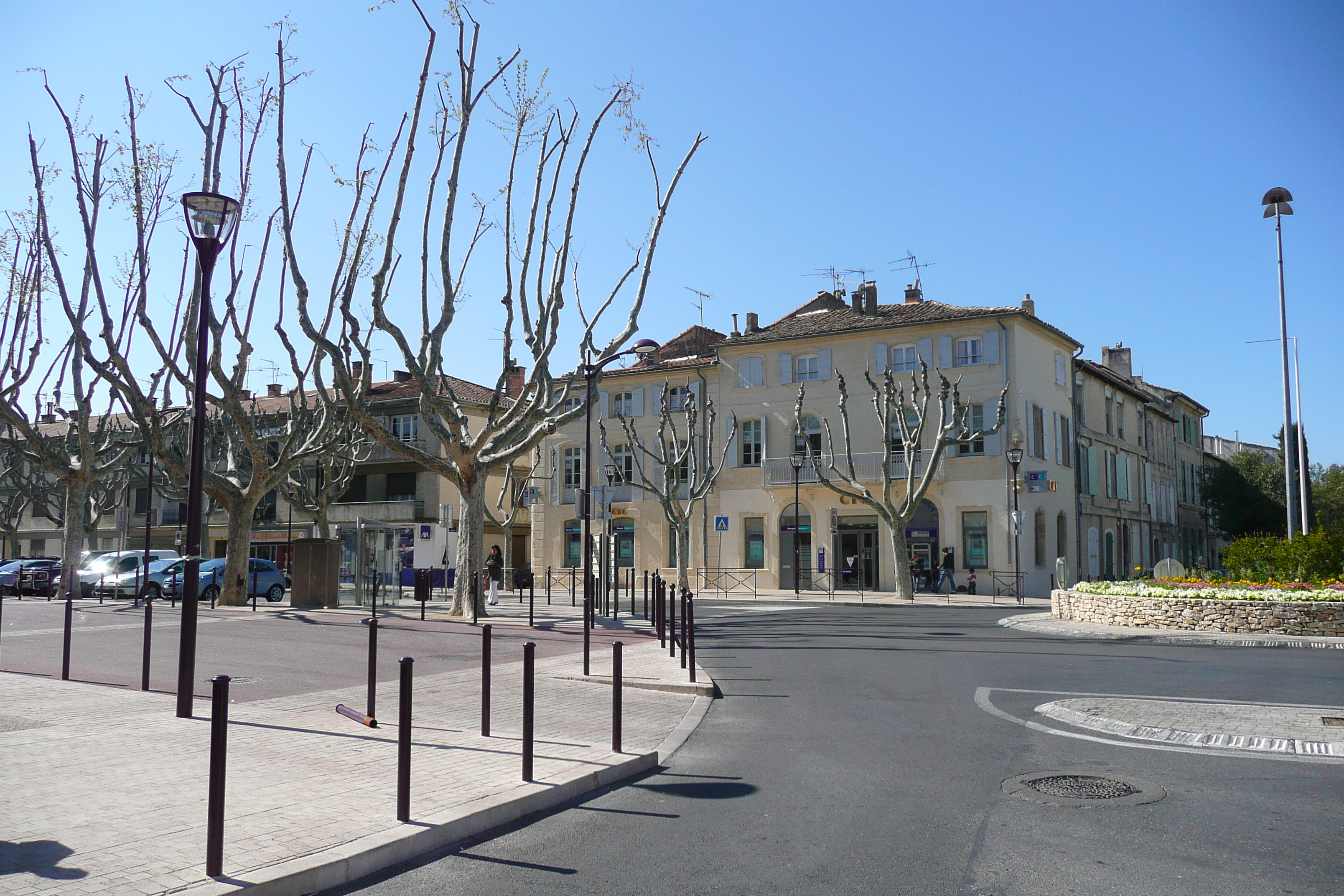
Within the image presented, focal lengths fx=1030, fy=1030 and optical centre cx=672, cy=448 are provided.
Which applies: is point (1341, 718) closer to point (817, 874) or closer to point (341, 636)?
point (817, 874)

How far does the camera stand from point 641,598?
3103 centimetres

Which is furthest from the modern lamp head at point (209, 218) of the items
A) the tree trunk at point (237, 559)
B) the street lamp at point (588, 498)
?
the tree trunk at point (237, 559)

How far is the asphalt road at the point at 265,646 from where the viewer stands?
Answer: 1146cm

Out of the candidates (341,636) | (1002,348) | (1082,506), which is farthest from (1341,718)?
(1082,506)

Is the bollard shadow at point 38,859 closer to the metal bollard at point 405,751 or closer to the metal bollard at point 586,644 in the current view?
the metal bollard at point 405,751

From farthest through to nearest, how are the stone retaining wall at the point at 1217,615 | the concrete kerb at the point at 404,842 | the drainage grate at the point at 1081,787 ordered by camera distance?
the stone retaining wall at the point at 1217,615 < the drainage grate at the point at 1081,787 < the concrete kerb at the point at 404,842

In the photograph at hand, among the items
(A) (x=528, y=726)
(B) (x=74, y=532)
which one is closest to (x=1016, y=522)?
(A) (x=528, y=726)

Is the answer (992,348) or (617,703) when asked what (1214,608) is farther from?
(992,348)

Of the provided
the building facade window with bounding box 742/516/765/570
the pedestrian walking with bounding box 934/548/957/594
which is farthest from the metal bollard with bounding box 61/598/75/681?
the building facade window with bounding box 742/516/765/570

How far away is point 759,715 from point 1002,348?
31785 mm

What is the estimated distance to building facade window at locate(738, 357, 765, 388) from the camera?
44062mm

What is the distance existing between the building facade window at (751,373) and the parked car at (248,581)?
20523 mm

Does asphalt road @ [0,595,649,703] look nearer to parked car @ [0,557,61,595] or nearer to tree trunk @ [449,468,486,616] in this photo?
tree trunk @ [449,468,486,616]

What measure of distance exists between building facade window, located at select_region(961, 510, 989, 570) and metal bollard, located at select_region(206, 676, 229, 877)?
36272mm
